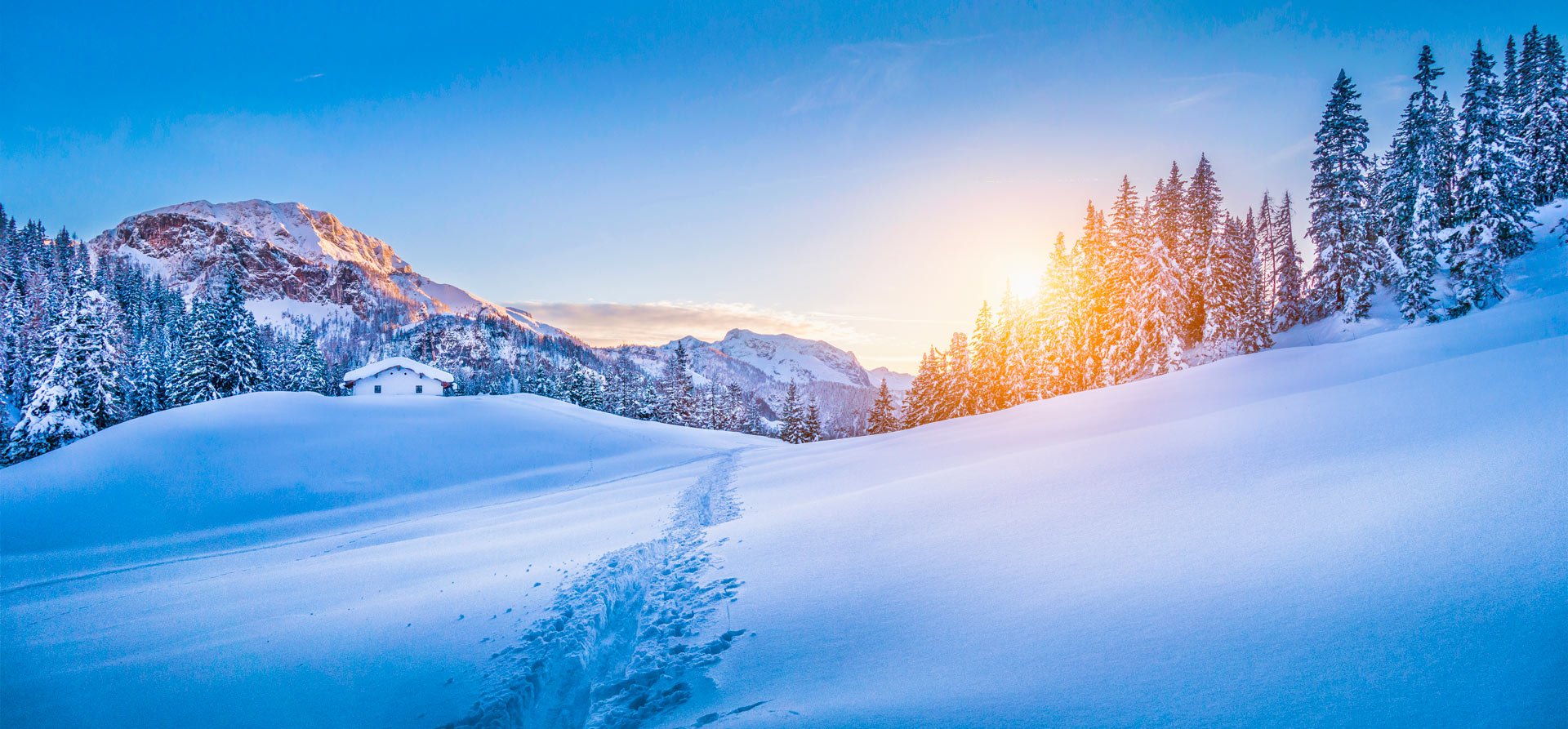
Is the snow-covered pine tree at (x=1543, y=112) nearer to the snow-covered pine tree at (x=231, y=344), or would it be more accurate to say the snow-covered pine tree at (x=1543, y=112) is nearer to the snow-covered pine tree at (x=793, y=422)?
the snow-covered pine tree at (x=793, y=422)

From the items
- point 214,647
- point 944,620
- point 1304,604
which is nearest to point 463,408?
point 214,647

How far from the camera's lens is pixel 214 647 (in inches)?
230

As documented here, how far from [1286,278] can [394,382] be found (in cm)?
7406

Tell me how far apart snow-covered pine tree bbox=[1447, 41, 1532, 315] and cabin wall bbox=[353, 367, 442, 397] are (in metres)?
66.3

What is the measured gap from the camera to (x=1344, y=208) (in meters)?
31.0

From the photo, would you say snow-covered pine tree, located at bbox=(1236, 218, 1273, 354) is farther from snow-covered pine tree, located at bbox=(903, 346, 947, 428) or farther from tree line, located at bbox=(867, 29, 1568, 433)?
snow-covered pine tree, located at bbox=(903, 346, 947, 428)

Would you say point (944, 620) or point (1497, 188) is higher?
point (1497, 188)

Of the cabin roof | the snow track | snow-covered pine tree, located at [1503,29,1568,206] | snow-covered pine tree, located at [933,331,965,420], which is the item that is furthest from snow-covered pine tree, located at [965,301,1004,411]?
the cabin roof

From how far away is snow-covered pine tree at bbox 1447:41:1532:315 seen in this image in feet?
81.0

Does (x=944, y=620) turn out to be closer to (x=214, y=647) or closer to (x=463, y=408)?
(x=214, y=647)

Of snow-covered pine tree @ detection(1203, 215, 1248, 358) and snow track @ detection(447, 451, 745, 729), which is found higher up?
snow-covered pine tree @ detection(1203, 215, 1248, 358)

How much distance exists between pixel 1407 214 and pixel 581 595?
1808 inches

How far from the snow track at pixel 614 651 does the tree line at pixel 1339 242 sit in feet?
111

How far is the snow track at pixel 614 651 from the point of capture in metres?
4.59
